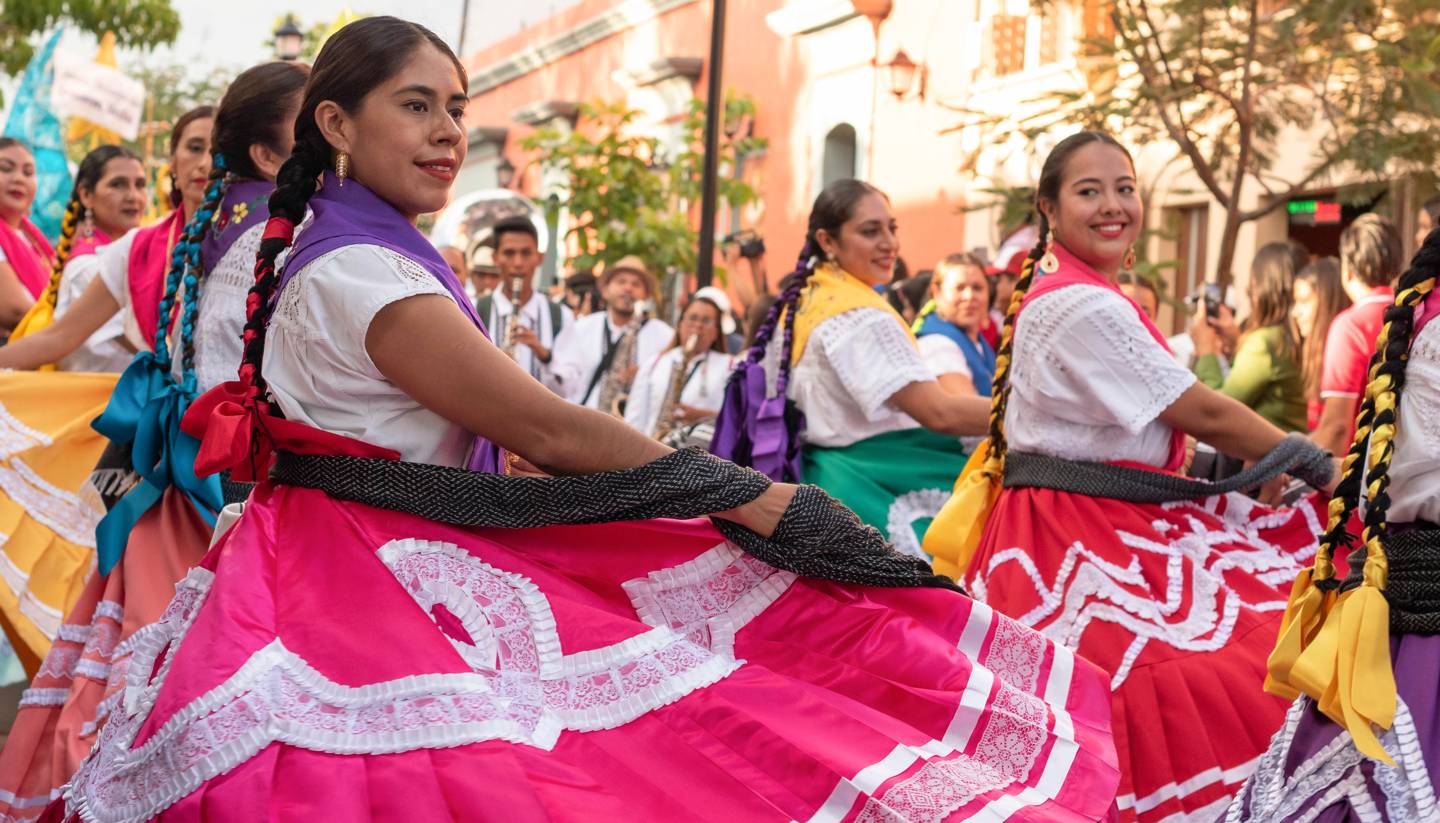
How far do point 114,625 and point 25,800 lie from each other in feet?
1.50

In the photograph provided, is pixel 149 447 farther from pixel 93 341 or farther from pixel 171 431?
pixel 93 341

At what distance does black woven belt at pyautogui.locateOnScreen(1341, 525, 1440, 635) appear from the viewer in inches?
130

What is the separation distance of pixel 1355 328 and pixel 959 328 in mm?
1703

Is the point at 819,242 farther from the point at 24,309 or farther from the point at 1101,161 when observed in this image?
the point at 24,309

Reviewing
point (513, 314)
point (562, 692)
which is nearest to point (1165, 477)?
point (562, 692)

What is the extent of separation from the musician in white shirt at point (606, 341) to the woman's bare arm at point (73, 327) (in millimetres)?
6473

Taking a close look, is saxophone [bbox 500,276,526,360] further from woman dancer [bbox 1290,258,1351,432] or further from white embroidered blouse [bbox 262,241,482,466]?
white embroidered blouse [bbox 262,241,482,466]

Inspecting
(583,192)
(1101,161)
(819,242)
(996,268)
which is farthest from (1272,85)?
(583,192)

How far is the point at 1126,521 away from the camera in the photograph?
4.69 metres

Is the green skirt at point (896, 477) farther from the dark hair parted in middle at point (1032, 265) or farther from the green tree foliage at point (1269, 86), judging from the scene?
the green tree foliage at point (1269, 86)

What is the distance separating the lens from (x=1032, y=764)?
307cm

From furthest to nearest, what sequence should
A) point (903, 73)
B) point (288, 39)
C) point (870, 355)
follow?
point (903, 73)
point (288, 39)
point (870, 355)

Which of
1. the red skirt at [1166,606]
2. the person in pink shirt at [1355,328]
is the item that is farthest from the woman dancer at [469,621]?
the person in pink shirt at [1355,328]

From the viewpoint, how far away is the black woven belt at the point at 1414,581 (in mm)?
3305
